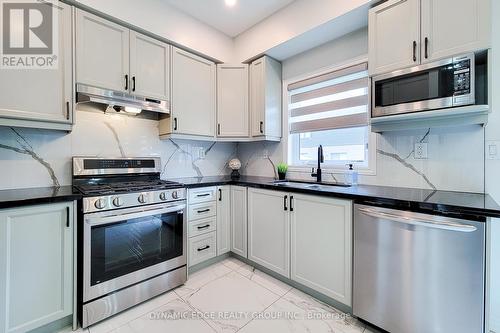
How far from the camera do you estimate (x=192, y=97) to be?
267cm

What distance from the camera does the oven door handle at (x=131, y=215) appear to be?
1.62 meters

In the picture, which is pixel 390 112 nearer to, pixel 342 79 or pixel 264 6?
pixel 342 79

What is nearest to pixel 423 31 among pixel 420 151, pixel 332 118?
pixel 420 151

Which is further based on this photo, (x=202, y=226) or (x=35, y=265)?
(x=202, y=226)

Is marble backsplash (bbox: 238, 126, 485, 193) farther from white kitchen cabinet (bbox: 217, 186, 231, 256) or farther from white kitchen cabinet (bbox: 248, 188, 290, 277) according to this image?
white kitchen cabinet (bbox: 217, 186, 231, 256)

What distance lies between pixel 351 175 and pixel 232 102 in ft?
5.60

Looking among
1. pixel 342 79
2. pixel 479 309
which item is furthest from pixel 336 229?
pixel 342 79

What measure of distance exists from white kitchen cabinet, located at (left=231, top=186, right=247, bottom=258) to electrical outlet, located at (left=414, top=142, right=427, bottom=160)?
1.63m

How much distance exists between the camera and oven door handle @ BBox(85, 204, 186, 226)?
63.7 inches

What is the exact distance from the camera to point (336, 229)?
5.76 feet

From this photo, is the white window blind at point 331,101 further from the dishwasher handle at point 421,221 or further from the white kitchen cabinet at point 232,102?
the dishwasher handle at point 421,221

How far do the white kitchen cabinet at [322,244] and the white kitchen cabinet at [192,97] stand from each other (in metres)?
1.45

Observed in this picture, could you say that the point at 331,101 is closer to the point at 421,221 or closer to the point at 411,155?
the point at 411,155

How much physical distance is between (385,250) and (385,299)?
0.33 metres
